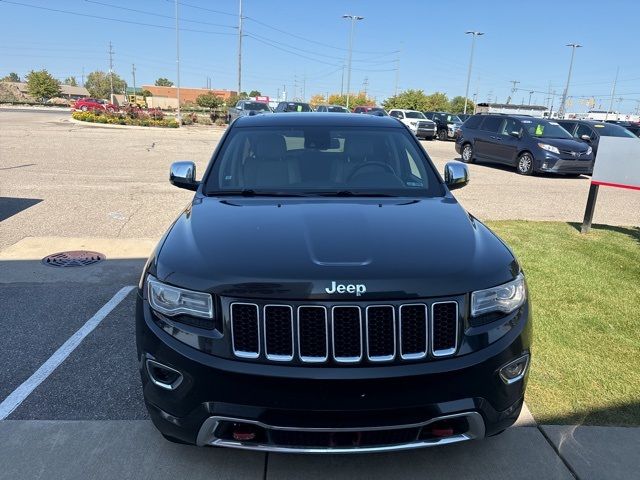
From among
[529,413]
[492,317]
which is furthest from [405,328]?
[529,413]

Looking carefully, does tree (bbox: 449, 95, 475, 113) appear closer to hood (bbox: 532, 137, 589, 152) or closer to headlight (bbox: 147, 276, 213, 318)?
hood (bbox: 532, 137, 589, 152)

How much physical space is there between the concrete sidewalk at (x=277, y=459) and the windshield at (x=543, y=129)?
14328mm

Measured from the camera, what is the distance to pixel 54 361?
145 inches

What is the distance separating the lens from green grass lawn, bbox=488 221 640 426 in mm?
3281

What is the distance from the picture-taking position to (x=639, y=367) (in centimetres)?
373

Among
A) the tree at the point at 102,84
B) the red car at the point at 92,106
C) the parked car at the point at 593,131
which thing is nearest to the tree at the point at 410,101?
the red car at the point at 92,106

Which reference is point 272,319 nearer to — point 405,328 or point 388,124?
point 405,328

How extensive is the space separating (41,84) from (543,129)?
329 ft

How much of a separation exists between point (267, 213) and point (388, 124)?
5.98 feet

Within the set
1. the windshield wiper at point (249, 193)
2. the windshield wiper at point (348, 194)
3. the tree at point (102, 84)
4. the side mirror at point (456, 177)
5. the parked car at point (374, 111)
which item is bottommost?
the windshield wiper at point (249, 193)

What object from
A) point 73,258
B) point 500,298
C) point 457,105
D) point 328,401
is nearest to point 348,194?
point 500,298

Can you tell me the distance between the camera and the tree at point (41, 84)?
9406 cm

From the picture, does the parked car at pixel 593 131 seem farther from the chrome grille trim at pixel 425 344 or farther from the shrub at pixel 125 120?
the shrub at pixel 125 120

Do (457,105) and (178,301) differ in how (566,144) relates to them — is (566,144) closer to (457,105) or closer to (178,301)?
(178,301)
